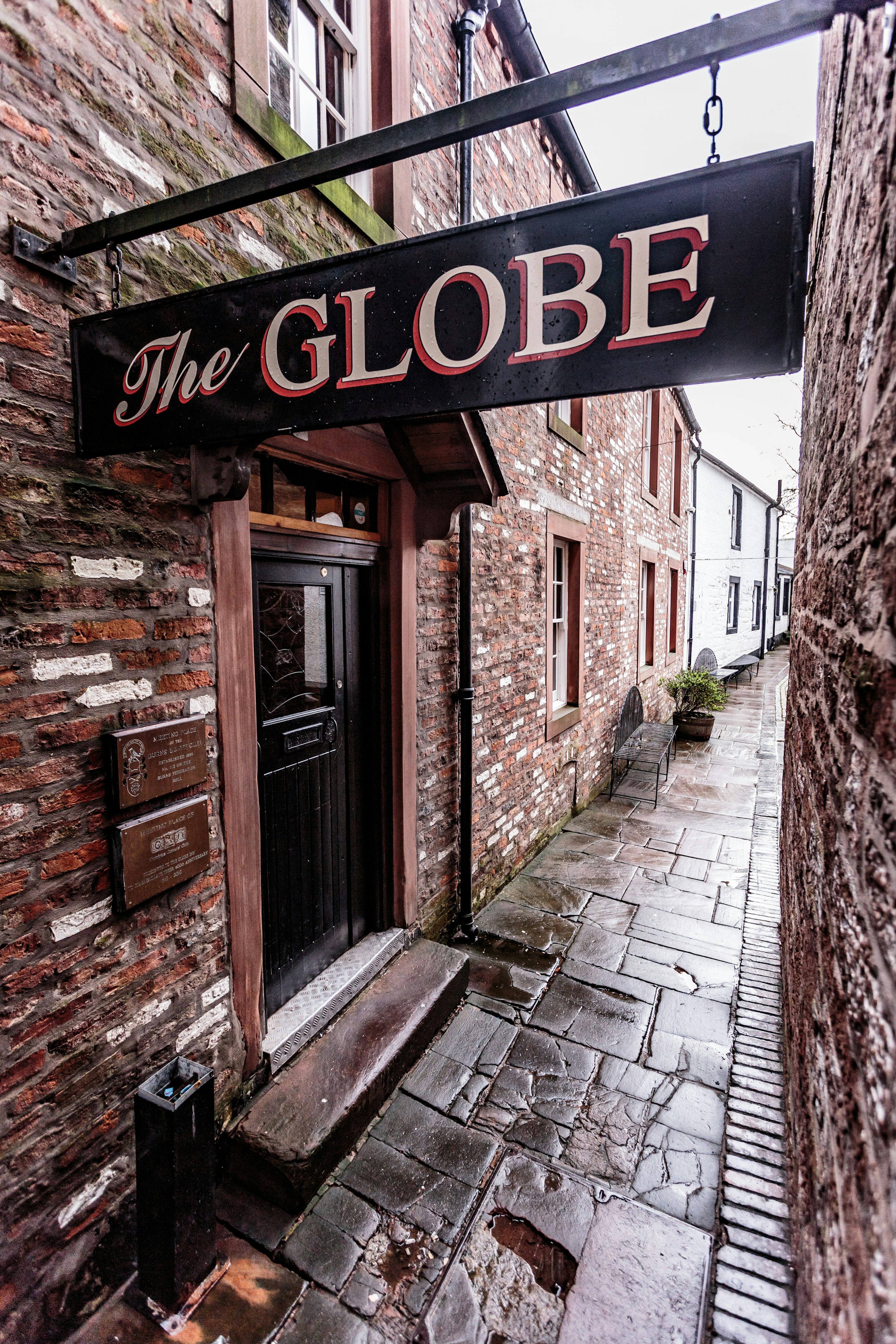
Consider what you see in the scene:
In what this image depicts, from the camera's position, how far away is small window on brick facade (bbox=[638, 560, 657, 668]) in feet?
32.3

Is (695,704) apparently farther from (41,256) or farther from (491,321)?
(41,256)

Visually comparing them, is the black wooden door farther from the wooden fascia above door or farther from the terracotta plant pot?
the terracotta plant pot

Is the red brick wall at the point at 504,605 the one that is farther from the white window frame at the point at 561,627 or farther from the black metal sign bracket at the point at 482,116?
the black metal sign bracket at the point at 482,116

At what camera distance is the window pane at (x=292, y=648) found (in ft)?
9.41

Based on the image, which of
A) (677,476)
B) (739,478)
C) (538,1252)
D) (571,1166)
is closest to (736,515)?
(739,478)

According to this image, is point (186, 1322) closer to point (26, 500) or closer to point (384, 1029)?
point (384, 1029)

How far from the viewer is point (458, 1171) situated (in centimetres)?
254

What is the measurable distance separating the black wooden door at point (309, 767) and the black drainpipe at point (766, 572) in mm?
21556

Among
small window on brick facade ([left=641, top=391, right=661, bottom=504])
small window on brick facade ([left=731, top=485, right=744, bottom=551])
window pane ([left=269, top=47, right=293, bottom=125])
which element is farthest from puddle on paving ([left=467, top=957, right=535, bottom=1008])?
small window on brick facade ([left=731, top=485, right=744, bottom=551])

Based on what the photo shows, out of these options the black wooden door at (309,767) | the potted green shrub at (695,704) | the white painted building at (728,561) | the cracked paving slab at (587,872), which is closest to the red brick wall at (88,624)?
the black wooden door at (309,767)

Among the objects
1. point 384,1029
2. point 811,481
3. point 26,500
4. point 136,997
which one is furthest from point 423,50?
point 384,1029

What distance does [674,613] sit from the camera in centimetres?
1311

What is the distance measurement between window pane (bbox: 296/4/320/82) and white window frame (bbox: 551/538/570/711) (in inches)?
166

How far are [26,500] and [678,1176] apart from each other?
3.35 meters
